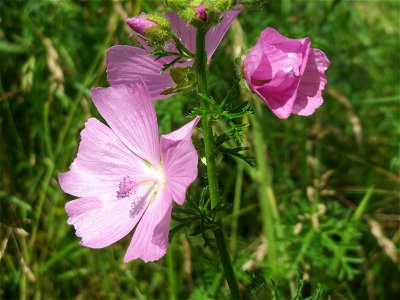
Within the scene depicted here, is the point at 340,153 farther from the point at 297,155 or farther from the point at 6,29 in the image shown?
the point at 6,29

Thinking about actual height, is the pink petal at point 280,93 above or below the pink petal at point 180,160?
above

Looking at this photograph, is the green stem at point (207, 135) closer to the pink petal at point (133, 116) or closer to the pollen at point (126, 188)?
the pink petal at point (133, 116)

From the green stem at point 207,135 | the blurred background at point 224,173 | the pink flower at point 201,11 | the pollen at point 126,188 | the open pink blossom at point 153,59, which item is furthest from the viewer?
the blurred background at point 224,173

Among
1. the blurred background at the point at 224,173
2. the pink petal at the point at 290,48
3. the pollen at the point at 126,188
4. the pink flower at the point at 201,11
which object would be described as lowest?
the blurred background at the point at 224,173

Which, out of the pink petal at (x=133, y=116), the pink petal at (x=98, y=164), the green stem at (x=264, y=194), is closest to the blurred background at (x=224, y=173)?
the green stem at (x=264, y=194)

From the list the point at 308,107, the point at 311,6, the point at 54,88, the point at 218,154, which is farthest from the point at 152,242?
the point at 311,6

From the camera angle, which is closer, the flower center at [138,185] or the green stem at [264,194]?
the flower center at [138,185]

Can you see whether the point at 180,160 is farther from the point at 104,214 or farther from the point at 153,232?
the point at 104,214
